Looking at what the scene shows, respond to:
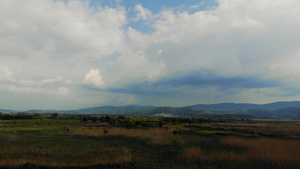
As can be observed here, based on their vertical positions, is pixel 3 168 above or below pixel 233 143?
above

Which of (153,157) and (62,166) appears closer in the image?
(62,166)

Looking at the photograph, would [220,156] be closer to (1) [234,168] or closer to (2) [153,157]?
(1) [234,168]

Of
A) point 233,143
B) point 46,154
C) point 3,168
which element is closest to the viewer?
point 3,168

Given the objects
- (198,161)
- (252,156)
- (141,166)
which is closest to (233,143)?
(252,156)

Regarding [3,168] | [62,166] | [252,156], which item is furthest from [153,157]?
[3,168]

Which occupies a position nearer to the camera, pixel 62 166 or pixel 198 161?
pixel 62 166

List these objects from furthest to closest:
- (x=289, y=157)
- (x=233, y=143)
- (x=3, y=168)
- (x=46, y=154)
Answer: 1. (x=233, y=143)
2. (x=46, y=154)
3. (x=289, y=157)
4. (x=3, y=168)

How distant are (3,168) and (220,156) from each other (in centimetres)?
2531

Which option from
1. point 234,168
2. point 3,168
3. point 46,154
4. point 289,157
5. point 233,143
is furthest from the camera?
point 233,143

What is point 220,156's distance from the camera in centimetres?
2286

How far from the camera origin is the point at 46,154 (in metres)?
23.8

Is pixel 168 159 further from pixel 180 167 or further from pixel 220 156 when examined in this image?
pixel 220 156

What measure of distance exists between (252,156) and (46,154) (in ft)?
92.9

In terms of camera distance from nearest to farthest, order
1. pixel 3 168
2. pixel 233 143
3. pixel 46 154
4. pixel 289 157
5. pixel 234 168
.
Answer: pixel 3 168 → pixel 234 168 → pixel 289 157 → pixel 46 154 → pixel 233 143
